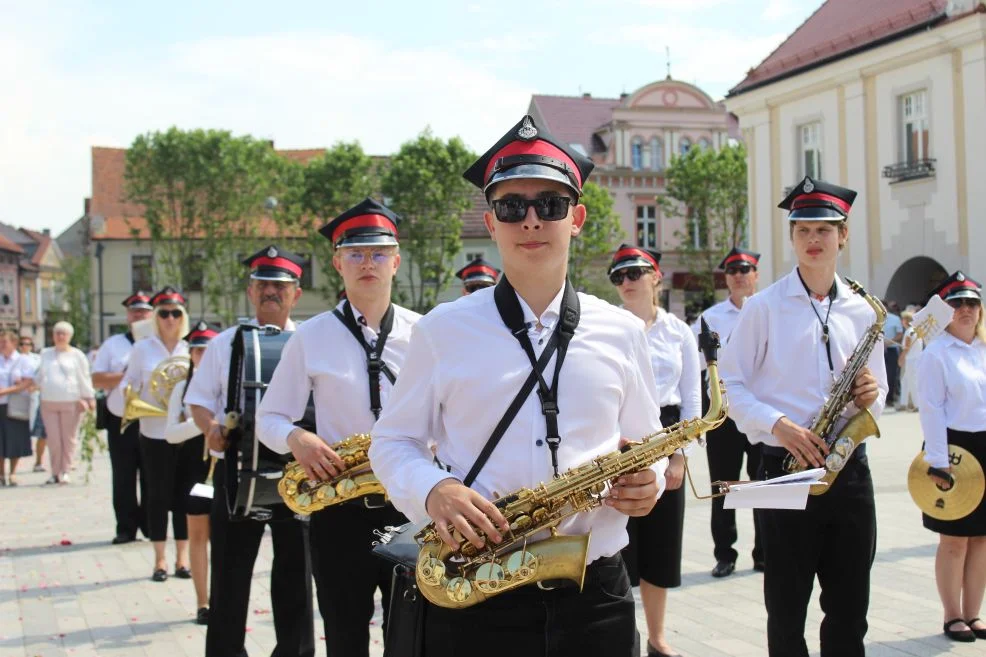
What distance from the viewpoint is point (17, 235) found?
119m

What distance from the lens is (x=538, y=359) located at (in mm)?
3635

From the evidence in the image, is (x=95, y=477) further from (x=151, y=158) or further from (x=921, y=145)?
(x=151, y=158)

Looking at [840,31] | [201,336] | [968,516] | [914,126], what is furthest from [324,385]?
[840,31]

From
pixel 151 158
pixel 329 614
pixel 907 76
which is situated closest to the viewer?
pixel 329 614

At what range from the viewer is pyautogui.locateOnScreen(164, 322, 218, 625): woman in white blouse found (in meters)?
8.73

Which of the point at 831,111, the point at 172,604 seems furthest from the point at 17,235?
the point at 172,604

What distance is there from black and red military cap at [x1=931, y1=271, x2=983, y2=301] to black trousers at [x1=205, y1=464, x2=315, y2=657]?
15.4 ft

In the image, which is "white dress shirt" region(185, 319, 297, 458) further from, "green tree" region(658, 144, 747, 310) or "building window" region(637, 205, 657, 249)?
"building window" region(637, 205, 657, 249)

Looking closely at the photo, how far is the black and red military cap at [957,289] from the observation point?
25.8ft

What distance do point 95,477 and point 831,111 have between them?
25.6 m

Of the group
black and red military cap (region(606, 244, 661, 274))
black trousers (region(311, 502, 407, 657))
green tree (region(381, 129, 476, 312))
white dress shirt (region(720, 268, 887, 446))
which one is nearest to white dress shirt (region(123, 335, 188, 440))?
black and red military cap (region(606, 244, 661, 274))

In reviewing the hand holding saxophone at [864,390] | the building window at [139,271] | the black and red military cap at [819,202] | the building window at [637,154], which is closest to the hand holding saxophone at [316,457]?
the hand holding saxophone at [864,390]

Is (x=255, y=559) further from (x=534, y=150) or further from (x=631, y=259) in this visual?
(x=534, y=150)

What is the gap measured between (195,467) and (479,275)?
10.8ft
